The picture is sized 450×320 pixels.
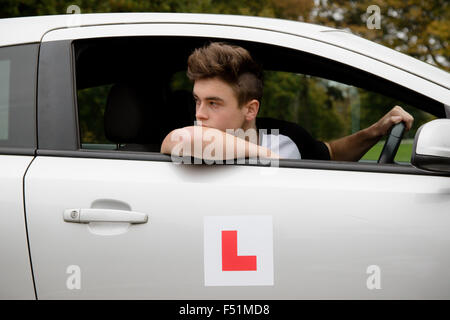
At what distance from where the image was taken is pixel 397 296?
→ 190 centimetres

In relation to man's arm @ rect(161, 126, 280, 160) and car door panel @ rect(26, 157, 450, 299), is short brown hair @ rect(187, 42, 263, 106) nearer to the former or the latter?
man's arm @ rect(161, 126, 280, 160)

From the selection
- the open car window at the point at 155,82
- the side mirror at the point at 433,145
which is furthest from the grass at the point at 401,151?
the side mirror at the point at 433,145

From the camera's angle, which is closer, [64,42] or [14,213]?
[14,213]

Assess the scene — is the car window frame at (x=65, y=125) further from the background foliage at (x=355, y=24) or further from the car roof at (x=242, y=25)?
the background foliage at (x=355, y=24)

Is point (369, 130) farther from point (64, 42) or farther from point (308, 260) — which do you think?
point (64, 42)

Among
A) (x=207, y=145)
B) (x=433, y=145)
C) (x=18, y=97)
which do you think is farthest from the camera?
(x=18, y=97)

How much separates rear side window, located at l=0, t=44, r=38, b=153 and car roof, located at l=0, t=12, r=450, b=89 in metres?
0.06

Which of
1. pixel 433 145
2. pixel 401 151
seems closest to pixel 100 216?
pixel 433 145

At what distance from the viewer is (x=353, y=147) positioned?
8.68 feet

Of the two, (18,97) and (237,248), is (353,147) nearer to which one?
(237,248)

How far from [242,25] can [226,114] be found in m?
0.33

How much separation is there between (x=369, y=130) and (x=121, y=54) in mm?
1204

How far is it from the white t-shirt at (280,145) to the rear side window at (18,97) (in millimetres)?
866
